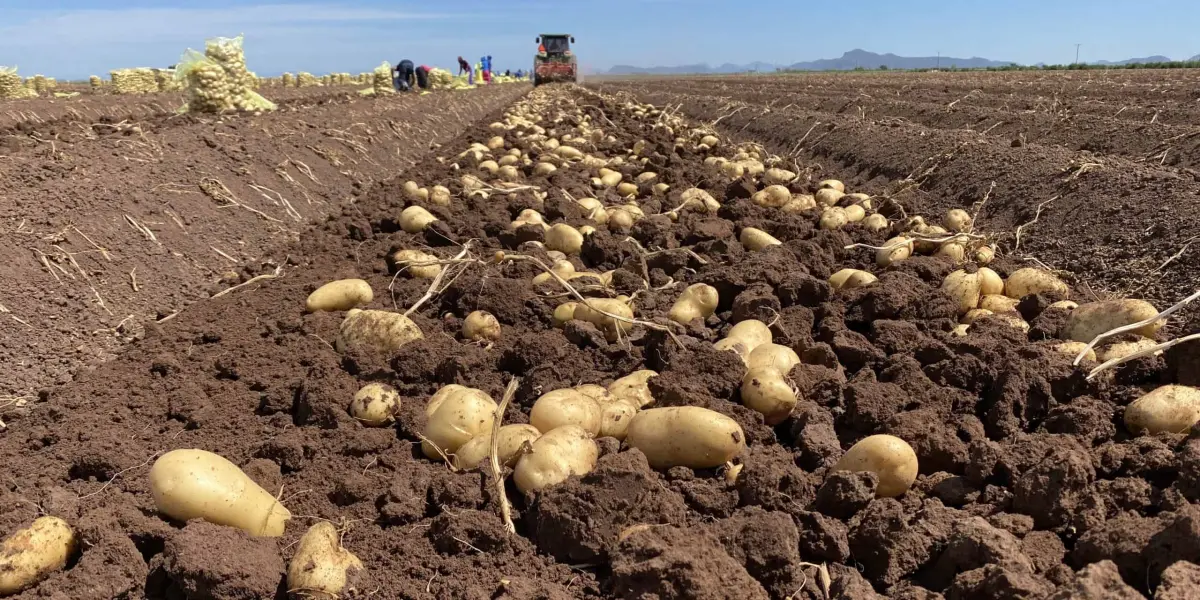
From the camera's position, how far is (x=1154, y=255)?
3961 millimetres

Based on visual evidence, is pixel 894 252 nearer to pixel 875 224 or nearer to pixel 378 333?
pixel 875 224

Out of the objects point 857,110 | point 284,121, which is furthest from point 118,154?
point 857,110

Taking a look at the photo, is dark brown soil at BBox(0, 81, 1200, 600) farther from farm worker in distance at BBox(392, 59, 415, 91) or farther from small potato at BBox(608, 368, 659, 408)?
farm worker in distance at BBox(392, 59, 415, 91)

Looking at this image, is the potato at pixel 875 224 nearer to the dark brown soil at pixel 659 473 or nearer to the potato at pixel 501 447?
the dark brown soil at pixel 659 473

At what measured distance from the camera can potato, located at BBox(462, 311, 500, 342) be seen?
341 cm

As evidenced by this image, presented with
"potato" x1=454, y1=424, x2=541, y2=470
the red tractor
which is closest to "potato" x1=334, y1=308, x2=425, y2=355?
"potato" x1=454, y1=424, x2=541, y2=470

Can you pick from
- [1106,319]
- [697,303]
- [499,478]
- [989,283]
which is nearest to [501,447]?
[499,478]

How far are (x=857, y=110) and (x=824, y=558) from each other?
12.6 meters

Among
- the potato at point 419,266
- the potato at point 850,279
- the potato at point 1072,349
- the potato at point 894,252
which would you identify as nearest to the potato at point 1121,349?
the potato at point 1072,349

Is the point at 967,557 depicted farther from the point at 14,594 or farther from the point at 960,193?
the point at 960,193

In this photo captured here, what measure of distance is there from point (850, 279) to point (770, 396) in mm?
1507

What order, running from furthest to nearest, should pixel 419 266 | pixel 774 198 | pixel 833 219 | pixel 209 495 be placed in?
1. pixel 774 198
2. pixel 833 219
3. pixel 419 266
4. pixel 209 495

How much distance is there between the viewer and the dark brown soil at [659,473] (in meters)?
1.87

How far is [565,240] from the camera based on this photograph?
466cm
